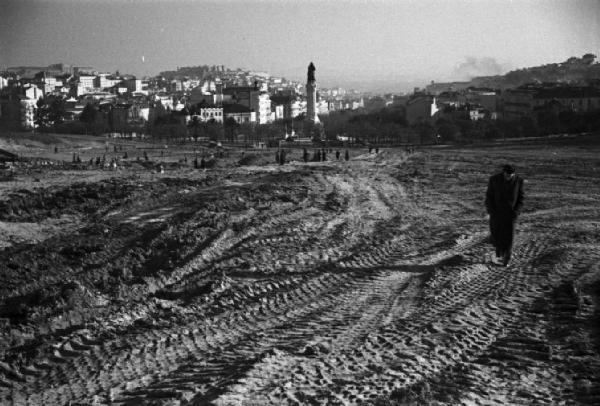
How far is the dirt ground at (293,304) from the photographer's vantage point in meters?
4.89

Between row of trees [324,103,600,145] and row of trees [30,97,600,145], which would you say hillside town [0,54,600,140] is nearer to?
row of trees [30,97,600,145]

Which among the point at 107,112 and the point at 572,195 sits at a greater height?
the point at 107,112

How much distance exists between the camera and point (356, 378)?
4.96 meters

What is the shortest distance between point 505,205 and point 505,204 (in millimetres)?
15

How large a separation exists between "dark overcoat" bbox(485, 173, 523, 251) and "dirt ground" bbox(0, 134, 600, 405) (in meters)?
0.46

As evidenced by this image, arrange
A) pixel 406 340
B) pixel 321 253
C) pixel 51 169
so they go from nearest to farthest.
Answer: pixel 406 340
pixel 321 253
pixel 51 169

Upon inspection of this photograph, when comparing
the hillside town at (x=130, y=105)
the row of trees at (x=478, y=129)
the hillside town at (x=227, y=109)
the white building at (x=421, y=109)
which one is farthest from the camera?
the hillside town at (x=130, y=105)

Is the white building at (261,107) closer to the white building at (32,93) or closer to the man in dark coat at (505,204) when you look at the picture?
the white building at (32,93)

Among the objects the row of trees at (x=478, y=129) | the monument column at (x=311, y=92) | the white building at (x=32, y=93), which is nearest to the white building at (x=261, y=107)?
the monument column at (x=311, y=92)

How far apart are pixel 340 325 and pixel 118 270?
11.6ft

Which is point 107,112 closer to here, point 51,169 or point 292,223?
point 51,169

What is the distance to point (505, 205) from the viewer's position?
28.6 ft

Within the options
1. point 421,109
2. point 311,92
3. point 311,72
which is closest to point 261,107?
point 311,92

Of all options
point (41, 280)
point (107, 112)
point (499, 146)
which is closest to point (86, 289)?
point (41, 280)
